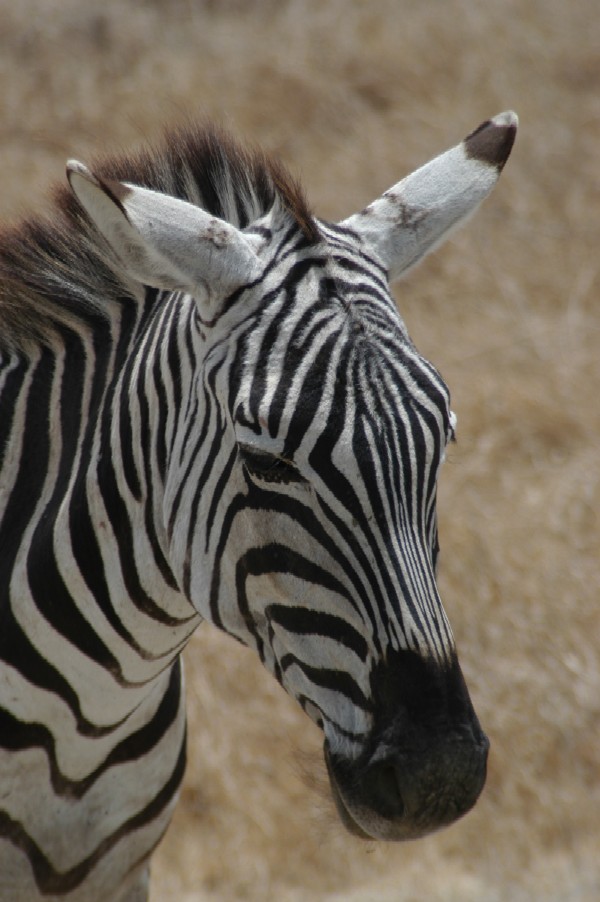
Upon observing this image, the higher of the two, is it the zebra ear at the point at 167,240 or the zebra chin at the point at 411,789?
the zebra ear at the point at 167,240

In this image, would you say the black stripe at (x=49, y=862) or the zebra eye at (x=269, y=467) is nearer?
the zebra eye at (x=269, y=467)

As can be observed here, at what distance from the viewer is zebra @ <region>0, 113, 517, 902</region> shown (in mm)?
2670

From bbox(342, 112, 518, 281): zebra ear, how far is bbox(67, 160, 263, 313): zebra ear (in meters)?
0.46

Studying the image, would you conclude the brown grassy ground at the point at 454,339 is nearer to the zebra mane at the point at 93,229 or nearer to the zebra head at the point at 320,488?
the zebra head at the point at 320,488

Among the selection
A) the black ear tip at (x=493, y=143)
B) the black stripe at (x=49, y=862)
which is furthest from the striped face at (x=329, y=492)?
the black stripe at (x=49, y=862)

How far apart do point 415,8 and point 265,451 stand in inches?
533

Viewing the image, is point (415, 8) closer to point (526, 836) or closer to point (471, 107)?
point (471, 107)

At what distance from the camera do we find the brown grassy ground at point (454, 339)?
23.4 feet

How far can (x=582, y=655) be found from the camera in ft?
25.6

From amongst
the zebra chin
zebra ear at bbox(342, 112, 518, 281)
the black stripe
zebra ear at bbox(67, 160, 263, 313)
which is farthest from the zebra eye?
the black stripe

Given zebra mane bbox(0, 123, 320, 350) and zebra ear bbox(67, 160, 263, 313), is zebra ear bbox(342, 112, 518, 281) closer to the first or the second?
zebra mane bbox(0, 123, 320, 350)

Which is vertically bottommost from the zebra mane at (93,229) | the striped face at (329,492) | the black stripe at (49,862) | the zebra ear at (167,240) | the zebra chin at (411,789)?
the black stripe at (49,862)

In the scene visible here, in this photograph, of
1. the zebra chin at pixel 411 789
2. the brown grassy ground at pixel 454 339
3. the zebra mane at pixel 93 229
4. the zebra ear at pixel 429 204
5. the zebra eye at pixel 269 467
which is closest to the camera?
the zebra chin at pixel 411 789

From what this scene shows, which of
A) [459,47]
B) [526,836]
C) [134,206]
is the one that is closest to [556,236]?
[459,47]
